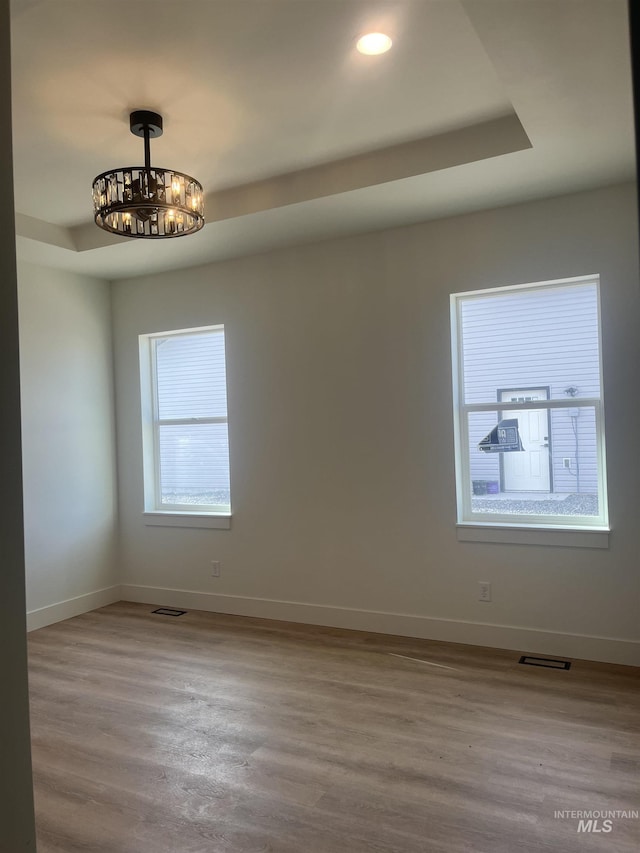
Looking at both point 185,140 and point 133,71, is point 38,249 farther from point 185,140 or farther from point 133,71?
point 133,71

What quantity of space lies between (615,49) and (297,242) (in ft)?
8.23

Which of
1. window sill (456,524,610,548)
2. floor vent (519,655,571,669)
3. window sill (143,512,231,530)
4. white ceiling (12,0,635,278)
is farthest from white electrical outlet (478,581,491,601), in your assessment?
white ceiling (12,0,635,278)

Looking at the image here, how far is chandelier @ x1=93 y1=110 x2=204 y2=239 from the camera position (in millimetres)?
2699

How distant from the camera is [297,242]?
440 cm

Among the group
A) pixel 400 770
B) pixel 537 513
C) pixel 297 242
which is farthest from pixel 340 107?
pixel 400 770

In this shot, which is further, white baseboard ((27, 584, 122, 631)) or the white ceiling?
white baseboard ((27, 584, 122, 631))

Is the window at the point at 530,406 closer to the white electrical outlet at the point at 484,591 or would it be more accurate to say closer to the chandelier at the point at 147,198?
the white electrical outlet at the point at 484,591

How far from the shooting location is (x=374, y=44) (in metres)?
2.40

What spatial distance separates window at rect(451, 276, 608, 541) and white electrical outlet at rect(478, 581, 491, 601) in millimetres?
367

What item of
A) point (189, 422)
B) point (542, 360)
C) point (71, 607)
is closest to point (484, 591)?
point (542, 360)

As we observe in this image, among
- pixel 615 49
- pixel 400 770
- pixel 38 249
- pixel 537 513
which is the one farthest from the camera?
pixel 38 249

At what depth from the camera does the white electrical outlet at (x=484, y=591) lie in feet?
12.7

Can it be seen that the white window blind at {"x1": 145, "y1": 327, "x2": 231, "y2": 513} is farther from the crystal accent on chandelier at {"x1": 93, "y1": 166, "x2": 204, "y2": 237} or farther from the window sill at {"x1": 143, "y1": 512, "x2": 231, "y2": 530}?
the crystal accent on chandelier at {"x1": 93, "y1": 166, "x2": 204, "y2": 237}

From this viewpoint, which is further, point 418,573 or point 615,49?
point 418,573
